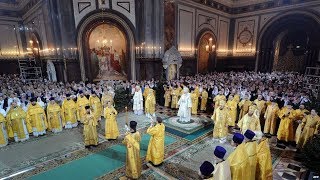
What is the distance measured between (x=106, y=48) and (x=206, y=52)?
10.8 meters

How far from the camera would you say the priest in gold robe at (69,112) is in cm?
879

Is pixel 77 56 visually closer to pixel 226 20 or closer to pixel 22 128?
pixel 22 128

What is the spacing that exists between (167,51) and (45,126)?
413 inches

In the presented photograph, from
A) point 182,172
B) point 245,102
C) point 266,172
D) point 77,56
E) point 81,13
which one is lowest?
point 182,172

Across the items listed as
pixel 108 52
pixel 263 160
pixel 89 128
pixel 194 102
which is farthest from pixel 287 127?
pixel 108 52

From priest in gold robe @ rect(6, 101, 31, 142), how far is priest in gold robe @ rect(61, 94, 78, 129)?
150 cm

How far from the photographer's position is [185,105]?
29.0 feet

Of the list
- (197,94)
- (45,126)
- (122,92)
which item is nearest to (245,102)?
(197,94)

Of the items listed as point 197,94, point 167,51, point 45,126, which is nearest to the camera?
point 45,126

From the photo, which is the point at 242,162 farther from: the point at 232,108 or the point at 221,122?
the point at 232,108

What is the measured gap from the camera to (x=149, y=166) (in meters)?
5.81

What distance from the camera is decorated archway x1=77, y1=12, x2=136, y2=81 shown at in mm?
15235

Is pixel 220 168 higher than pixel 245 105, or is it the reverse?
pixel 220 168

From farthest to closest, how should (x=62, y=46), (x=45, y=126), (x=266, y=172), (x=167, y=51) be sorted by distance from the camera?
(x=167, y=51) → (x=62, y=46) → (x=45, y=126) → (x=266, y=172)
